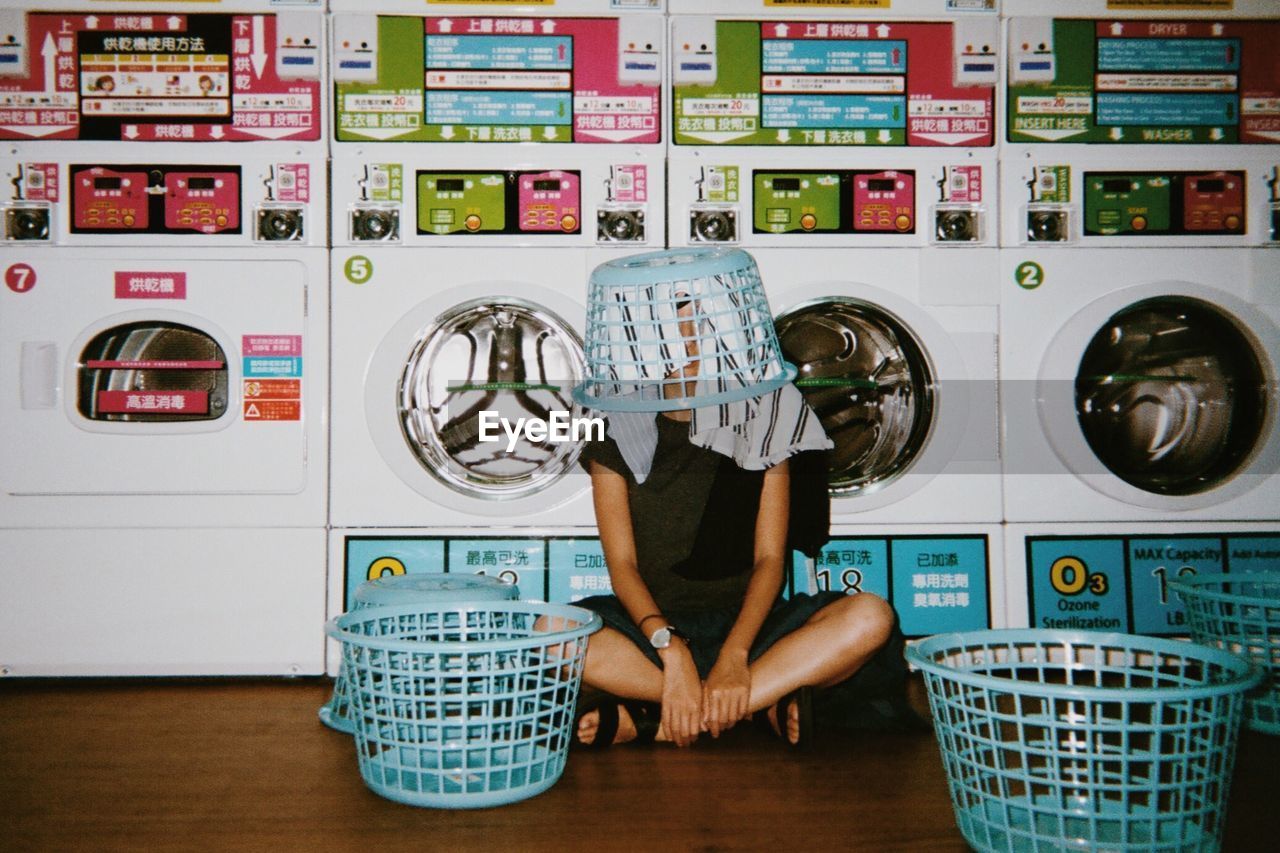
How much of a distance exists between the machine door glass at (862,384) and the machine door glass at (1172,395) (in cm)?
42

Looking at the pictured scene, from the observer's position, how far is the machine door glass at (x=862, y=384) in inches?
88.7

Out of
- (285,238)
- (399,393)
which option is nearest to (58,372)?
(285,238)

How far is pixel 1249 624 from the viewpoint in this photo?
1734mm

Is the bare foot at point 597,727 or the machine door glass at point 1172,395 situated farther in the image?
the machine door glass at point 1172,395

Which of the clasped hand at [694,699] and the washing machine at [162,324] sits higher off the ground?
the washing machine at [162,324]

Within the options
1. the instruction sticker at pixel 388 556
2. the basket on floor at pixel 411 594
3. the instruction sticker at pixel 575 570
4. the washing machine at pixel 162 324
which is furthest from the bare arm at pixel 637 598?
the washing machine at pixel 162 324

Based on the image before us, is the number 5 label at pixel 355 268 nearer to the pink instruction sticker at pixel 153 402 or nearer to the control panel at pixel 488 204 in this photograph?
the control panel at pixel 488 204

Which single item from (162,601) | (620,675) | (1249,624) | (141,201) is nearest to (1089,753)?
(620,675)

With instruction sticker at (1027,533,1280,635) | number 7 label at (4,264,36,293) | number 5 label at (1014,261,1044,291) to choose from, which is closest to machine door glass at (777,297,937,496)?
number 5 label at (1014,261,1044,291)

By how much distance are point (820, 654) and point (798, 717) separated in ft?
0.38

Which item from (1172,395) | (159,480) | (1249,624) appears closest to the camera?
(1249,624)

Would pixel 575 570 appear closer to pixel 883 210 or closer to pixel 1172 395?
pixel 883 210

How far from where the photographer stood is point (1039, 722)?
1.09 metres

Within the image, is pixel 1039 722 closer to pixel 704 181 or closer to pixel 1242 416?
pixel 704 181
